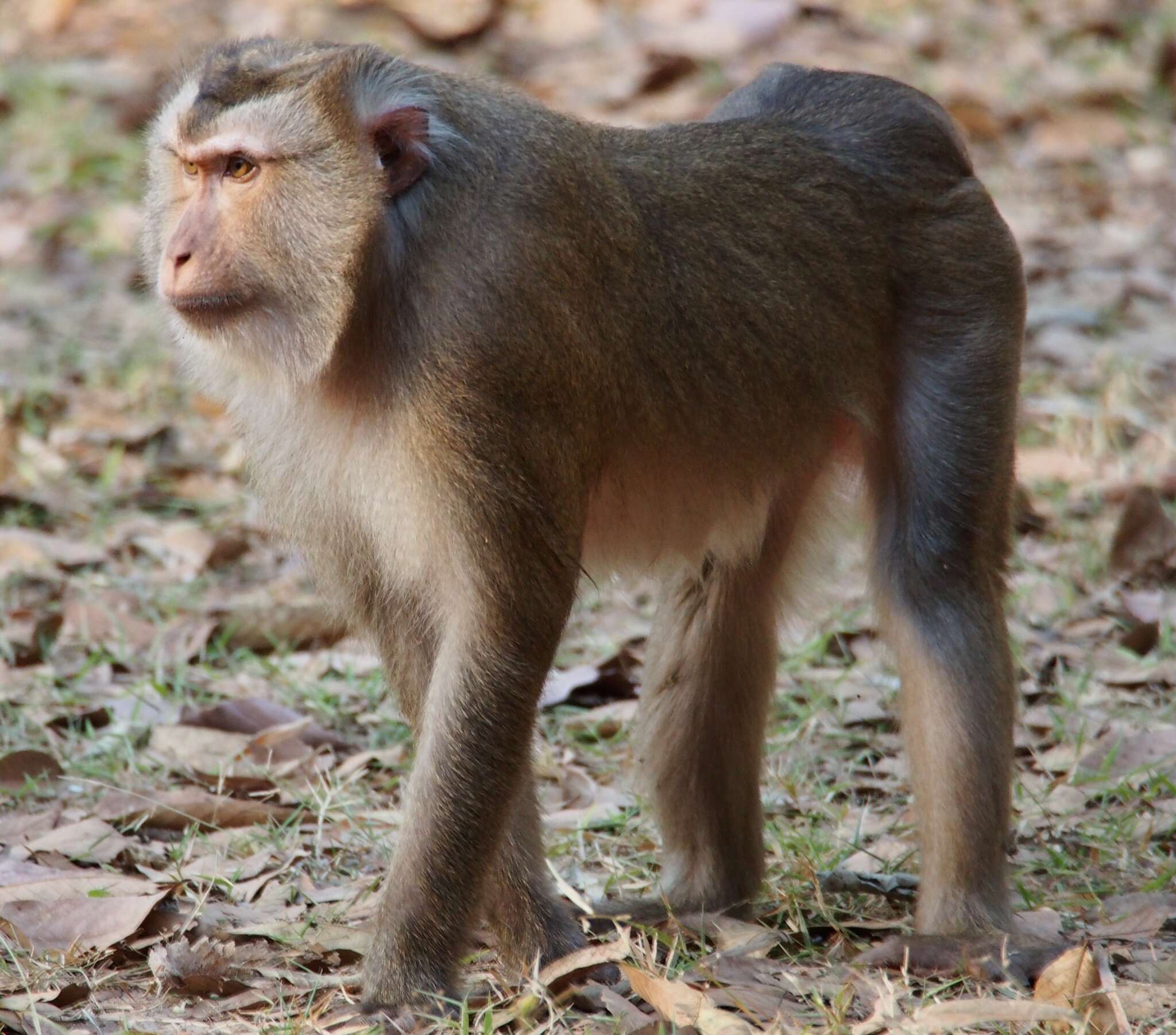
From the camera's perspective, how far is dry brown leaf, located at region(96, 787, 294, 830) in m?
4.83

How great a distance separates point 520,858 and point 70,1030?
1066 mm

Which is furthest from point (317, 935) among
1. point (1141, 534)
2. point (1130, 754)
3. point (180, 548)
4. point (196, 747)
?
point (1141, 534)

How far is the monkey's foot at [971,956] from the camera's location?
3.92 meters

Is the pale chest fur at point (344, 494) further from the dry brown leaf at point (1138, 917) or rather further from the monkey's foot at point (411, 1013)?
the dry brown leaf at point (1138, 917)

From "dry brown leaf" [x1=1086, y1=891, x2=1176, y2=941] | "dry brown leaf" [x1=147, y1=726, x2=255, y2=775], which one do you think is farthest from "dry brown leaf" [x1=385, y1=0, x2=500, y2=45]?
"dry brown leaf" [x1=1086, y1=891, x2=1176, y2=941]

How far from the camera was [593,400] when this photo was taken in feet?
13.0

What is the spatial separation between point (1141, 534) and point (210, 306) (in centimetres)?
407

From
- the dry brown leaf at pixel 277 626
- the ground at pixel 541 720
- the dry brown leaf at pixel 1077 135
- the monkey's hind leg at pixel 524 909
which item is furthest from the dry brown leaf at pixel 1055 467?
the dry brown leaf at pixel 1077 135

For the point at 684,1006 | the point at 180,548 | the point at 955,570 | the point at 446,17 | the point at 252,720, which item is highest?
the point at 446,17

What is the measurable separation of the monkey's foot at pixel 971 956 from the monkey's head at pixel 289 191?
6.14 ft

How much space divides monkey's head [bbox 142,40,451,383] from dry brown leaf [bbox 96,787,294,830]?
166 cm

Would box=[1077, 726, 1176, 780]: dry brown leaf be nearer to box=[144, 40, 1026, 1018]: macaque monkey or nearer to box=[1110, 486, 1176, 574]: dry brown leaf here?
box=[144, 40, 1026, 1018]: macaque monkey

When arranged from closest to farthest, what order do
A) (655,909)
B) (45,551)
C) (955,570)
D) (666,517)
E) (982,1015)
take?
(982,1015) → (666,517) → (955,570) → (655,909) → (45,551)

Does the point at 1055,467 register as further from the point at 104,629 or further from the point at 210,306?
the point at 210,306
